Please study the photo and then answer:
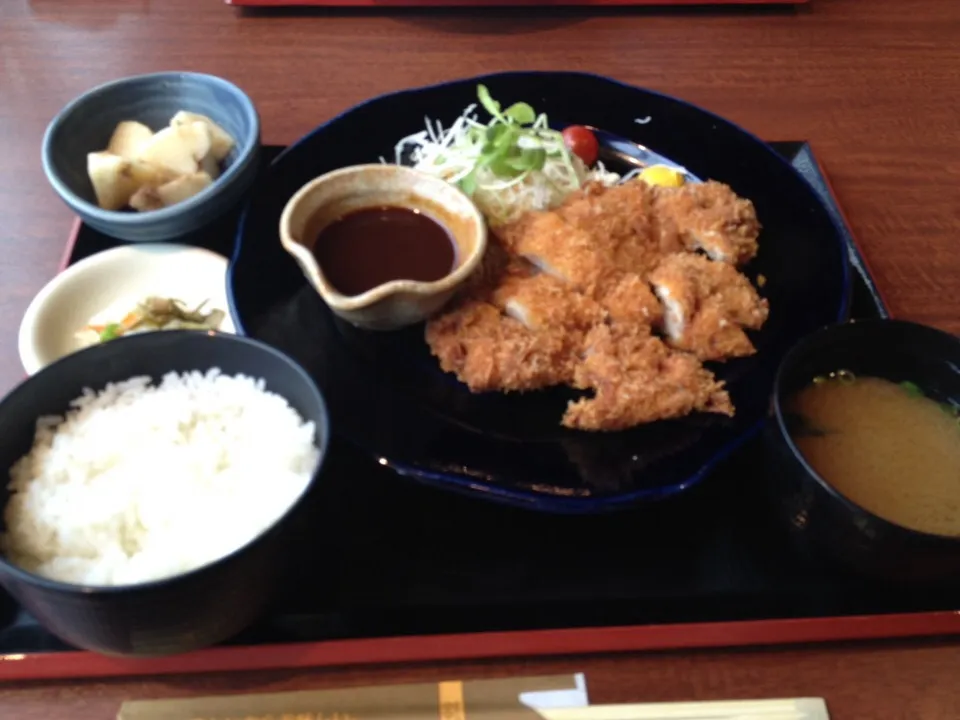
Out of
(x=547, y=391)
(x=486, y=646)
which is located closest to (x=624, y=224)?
(x=547, y=391)

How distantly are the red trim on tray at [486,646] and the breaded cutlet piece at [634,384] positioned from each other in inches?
17.4

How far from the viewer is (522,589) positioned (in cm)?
148


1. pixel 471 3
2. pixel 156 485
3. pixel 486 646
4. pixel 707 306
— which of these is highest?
pixel 471 3

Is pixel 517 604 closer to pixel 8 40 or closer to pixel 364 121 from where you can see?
pixel 364 121

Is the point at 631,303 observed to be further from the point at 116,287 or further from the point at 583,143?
the point at 116,287

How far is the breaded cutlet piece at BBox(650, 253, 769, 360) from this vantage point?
5.99 ft

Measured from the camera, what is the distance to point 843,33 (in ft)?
9.55

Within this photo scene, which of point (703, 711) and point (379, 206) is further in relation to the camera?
point (379, 206)

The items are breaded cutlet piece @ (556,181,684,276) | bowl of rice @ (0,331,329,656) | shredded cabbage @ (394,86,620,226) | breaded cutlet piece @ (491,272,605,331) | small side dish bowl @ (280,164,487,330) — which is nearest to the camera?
bowl of rice @ (0,331,329,656)

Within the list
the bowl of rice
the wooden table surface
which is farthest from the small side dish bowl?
the wooden table surface

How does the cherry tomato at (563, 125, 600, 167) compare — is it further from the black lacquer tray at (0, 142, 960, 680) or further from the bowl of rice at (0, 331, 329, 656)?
Result: the bowl of rice at (0, 331, 329, 656)

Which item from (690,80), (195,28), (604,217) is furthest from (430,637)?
(195,28)

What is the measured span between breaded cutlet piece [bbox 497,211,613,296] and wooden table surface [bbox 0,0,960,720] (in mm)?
837

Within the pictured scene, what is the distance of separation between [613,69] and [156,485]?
81.6 inches
